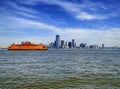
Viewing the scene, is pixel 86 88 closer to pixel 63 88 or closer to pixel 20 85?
pixel 63 88

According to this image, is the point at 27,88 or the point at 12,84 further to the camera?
the point at 12,84

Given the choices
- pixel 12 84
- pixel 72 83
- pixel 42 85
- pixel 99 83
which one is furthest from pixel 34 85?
pixel 99 83

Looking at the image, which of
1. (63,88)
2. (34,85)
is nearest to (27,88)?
(34,85)

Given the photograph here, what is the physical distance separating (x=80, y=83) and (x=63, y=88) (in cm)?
313

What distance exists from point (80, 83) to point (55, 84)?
2.67 meters

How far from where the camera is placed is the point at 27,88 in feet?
68.2

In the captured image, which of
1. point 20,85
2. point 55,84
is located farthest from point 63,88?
point 20,85

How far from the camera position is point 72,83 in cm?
2362

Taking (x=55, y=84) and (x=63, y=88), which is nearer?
(x=63, y=88)

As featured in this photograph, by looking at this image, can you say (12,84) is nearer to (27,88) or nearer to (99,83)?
(27,88)

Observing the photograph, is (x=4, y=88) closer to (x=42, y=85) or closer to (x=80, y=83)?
(x=42, y=85)

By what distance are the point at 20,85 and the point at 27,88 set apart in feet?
5.85

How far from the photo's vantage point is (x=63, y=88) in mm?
21016

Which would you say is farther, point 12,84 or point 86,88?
point 12,84
